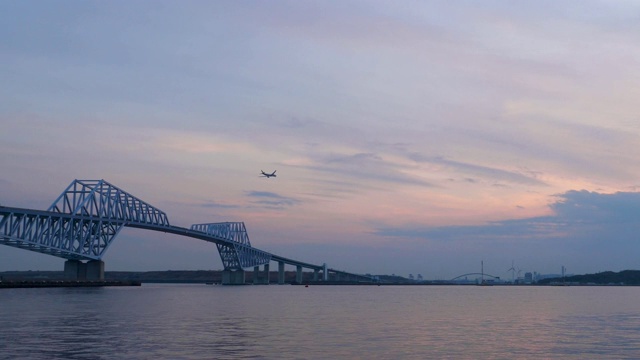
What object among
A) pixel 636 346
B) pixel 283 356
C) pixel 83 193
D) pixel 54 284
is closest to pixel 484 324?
pixel 636 346

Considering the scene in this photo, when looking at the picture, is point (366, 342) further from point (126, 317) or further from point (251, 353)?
point (126, 317)

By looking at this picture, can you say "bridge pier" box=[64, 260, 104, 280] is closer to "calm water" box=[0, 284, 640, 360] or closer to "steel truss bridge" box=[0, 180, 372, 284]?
"steel truss bridge" box=[0, 180, 372, 284]

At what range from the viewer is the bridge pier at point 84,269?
141750 mm

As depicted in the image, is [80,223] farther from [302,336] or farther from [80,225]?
[302,336]

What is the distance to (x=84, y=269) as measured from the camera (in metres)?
143

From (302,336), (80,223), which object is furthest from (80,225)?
(302,336)

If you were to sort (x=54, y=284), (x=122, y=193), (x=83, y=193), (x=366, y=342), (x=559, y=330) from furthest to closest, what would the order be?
(x=122, y=193) < (x=83, y=193) < (x=54, y=284) < (x=559, y=330) < (x=366, y=342)

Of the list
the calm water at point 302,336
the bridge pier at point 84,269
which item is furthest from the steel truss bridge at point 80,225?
the calm water at point 302,336

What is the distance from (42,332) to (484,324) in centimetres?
2728

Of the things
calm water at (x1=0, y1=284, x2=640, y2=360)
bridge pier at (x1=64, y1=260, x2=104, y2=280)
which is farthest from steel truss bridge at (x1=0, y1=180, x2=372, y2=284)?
calm water at (x1=0, y1=284, x2=640, y2=360)

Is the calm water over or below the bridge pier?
below

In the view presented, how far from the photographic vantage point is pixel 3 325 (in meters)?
42.8

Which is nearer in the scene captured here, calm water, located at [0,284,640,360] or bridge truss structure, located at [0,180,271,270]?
calm water, located at [0,284,640,360]

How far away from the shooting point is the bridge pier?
141750mm
